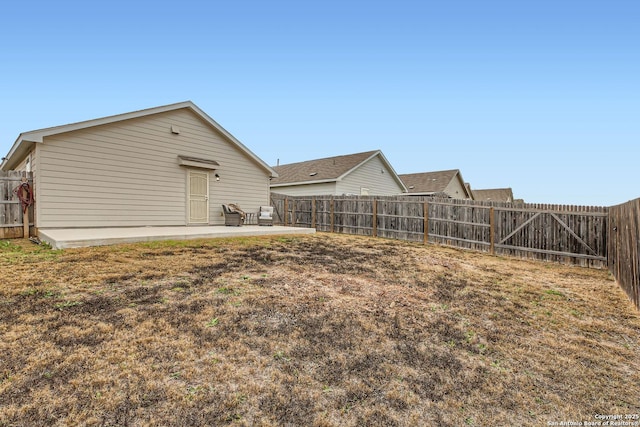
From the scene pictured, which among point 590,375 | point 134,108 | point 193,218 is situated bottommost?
point 590,375

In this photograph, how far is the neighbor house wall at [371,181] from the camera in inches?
767

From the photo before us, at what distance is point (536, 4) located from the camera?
1118 cm

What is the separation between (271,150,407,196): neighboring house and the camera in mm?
19438

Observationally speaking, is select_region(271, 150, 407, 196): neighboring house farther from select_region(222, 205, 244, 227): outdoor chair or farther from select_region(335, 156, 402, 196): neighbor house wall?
select_region(222, 205, 244, 227): outdoor chair

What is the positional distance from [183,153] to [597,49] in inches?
726

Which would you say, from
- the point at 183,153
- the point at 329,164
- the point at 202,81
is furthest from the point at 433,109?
the point at 183,153

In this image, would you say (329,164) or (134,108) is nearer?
(134,108)

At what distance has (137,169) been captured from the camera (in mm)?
10547

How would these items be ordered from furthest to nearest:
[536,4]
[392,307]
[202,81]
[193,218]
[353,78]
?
1. [353,78]
2. [202,81]
3. [193,218]
4. [536,4]
5. [392,307]

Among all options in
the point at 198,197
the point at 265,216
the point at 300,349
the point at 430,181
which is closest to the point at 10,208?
the point at 198,197

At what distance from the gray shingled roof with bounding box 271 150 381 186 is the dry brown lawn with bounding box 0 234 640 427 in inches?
580

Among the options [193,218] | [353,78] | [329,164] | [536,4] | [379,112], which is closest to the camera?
[536,4]

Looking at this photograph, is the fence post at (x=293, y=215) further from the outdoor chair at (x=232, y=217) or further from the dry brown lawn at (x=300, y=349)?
the dry brown lawn at (x=300, y=349)

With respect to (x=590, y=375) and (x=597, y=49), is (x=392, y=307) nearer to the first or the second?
(x=590, y=375)
